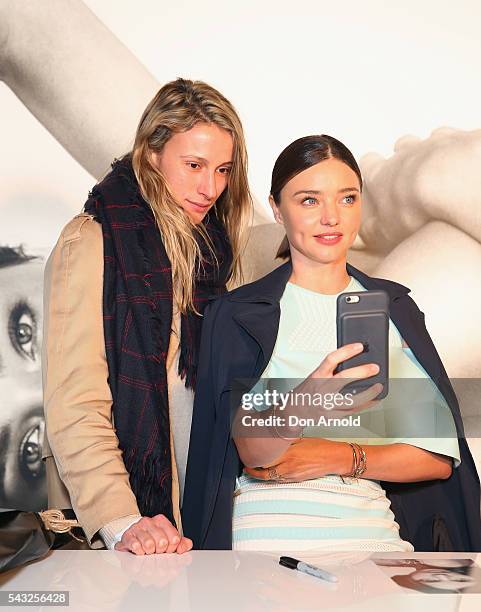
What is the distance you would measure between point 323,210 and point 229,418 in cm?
48

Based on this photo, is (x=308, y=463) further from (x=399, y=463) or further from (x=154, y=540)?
(x=154, y=540)

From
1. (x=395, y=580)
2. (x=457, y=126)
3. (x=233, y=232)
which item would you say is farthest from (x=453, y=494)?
(x=457, y=126)

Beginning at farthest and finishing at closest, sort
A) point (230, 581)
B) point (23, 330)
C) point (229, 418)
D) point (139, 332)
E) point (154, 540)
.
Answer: point (23, 330), point (139, 332), point (229, 418), point (154, 540), point (230, 581)

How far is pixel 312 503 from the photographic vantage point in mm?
1781

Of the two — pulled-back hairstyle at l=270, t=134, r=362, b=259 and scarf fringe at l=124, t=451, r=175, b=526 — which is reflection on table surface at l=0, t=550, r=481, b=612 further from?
pulled-back hairstyle at l=270, t=134, r=362, b=259

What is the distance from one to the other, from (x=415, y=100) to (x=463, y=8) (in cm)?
35

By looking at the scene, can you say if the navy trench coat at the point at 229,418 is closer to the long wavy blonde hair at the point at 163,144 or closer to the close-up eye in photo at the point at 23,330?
the long wavy blonde hair at the point at 163,144

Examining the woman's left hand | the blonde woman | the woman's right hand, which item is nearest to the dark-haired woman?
the woman's left hand

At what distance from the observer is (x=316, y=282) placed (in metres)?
2.03

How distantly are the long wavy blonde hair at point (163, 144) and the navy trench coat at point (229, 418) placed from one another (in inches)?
6.7

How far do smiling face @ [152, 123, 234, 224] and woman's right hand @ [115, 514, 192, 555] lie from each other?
2.65ft

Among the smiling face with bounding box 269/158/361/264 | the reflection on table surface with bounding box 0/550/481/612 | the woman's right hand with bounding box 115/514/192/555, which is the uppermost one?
the smiling face with bounding box 269/158/361/264

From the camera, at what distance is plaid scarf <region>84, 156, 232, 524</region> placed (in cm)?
201

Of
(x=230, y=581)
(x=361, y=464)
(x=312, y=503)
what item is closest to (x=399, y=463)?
(x=361, y=464)
